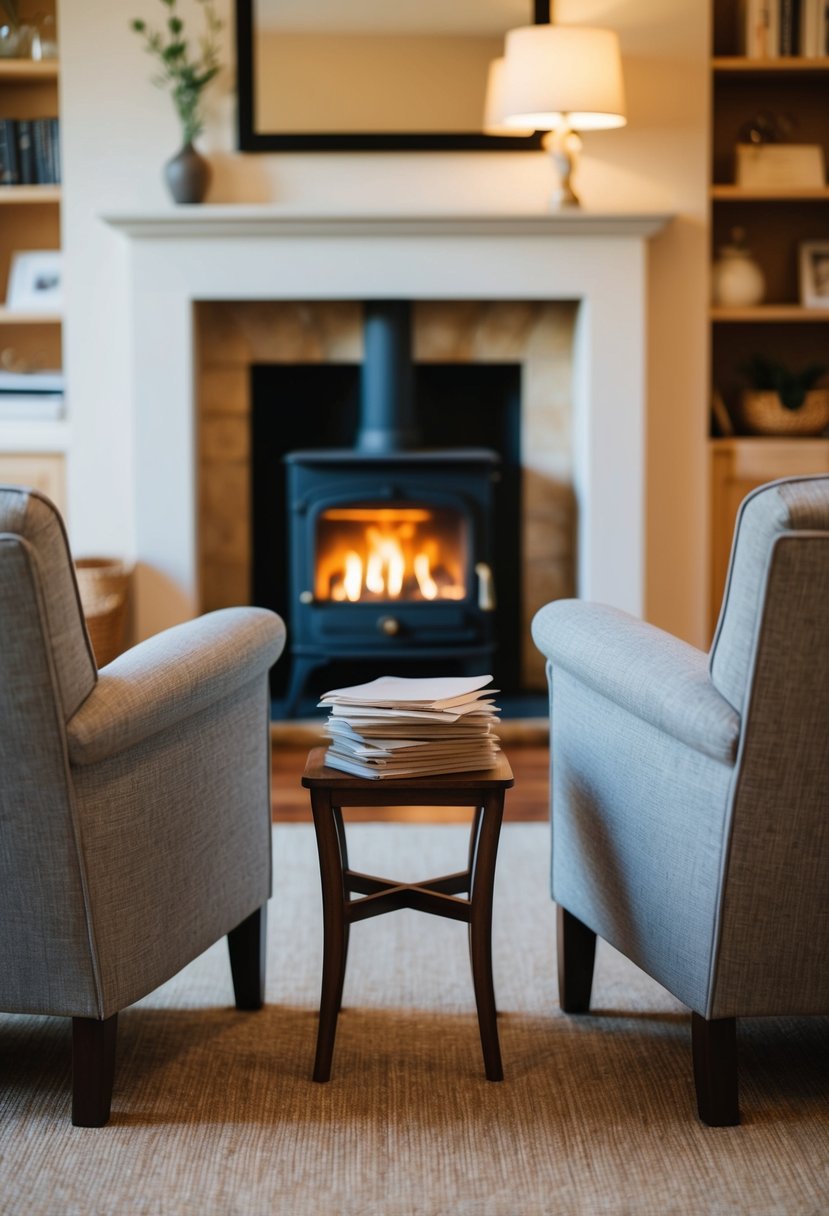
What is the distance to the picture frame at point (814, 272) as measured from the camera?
4559mm

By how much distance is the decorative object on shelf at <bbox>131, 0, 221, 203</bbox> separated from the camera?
415 centimetres

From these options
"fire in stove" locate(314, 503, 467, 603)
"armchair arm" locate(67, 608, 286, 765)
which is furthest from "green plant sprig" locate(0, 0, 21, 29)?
"armchair arm" locate(67, 608, 286, 765)

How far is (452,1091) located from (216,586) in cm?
290

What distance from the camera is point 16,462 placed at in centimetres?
440

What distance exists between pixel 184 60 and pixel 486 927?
316 centimetres

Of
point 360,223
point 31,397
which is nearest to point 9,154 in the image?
point 31,397

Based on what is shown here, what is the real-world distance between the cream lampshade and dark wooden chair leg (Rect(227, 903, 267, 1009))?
8.54 ft

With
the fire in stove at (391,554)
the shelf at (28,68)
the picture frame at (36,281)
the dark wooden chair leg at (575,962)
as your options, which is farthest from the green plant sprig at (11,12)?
the dark wooden chair leg at (575,962)

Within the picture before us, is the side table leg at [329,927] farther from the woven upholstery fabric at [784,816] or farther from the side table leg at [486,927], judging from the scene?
the woven upholstery fabric at [784,816]

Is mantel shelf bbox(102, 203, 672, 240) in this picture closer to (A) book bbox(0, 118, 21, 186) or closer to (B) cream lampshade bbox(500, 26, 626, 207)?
(B) cream lampshade bbox(500, 26, 626, 207)

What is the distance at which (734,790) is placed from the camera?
1.69 metres

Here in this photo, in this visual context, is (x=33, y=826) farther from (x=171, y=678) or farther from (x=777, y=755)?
(x=777, y=755)

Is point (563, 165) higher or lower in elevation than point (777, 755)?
higher

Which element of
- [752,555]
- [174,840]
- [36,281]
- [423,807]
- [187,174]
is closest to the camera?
[752,555]
